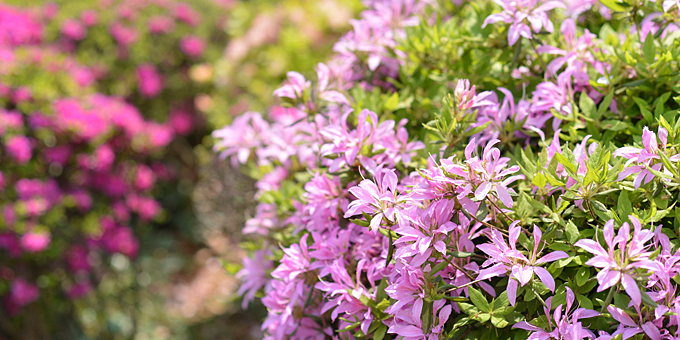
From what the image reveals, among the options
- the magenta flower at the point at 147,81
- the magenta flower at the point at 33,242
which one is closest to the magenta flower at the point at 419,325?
the magenta flower at the point at 33,242

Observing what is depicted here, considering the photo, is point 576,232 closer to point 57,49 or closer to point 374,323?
point 374,323

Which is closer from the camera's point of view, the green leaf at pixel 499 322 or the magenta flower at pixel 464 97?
the green leaf at pixel 499 322

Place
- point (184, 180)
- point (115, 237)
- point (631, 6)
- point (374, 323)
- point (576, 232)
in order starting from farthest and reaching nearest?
1. point (184, 180)
2. point (115, 237)
3. point (631, 6)
4. point (374, 323)
5. point (576, 232)

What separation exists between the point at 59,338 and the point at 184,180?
2.40 metres

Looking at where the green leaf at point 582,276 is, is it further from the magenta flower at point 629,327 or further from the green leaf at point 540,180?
the green leaf at point 540,180

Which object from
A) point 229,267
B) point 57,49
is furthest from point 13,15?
point 229,267

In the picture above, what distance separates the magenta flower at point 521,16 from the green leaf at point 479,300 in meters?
0.70

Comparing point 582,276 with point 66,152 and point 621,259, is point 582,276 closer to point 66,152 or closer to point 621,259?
point 621,259

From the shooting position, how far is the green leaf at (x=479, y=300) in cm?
114

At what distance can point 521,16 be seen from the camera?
1.42 meters

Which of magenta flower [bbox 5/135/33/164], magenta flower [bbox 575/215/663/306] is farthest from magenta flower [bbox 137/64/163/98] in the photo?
magenta flower [bbox 575/215/663/306]

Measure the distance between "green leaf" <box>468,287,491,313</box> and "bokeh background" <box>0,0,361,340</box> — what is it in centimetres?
257

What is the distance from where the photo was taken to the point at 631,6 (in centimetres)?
151

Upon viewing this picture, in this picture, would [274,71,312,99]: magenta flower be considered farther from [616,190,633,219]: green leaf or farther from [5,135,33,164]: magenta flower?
[5,135,33,164]: magenta flower
